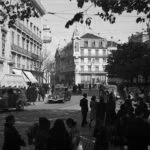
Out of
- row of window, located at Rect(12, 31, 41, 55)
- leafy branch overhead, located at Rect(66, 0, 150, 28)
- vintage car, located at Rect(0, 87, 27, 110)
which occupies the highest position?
row of window, located at Rect(12, 31, 41, 55)

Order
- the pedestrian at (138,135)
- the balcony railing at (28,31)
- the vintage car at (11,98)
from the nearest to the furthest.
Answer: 1. the pedestrian at (138,135)
2. the vintage car at (11,98)
3. the balcony railing at (28,31)

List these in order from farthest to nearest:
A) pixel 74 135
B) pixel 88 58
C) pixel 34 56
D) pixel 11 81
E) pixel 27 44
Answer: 1. pixel 88 58
2. pixel 34 56
3. pixel 27 44
4. pixel 11 81
5. pixel 74 135

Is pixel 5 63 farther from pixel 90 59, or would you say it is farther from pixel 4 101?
pixel 90 59

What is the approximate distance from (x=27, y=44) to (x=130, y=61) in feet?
69.4

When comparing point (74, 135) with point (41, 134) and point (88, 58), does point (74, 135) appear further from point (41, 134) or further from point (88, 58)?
point (88, 58)

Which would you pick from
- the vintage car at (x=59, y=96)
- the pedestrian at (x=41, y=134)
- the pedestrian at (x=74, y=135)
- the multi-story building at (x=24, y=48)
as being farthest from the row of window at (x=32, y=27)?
the pedestrian at (x=41, y=134)

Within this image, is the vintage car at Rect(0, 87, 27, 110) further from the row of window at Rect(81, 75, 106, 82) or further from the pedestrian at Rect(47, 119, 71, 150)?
the row of window at Rect(81, 75, 106, 82)

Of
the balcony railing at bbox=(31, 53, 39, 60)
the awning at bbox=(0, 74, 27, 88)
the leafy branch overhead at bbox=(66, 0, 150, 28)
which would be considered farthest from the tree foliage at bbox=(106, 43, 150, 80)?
the leafy branch overhead at bbox=(66, 0, 150, 28)

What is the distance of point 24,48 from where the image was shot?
60000 millimetres

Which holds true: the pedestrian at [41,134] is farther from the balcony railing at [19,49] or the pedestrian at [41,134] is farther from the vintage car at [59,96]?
the balcony railing at [19,49]

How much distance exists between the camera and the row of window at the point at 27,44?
54984mm

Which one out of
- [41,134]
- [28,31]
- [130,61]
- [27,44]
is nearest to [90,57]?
[130,61]

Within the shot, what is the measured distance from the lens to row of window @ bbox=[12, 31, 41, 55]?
5498cm

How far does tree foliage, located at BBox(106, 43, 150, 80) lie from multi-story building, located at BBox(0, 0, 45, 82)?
15.2 m
